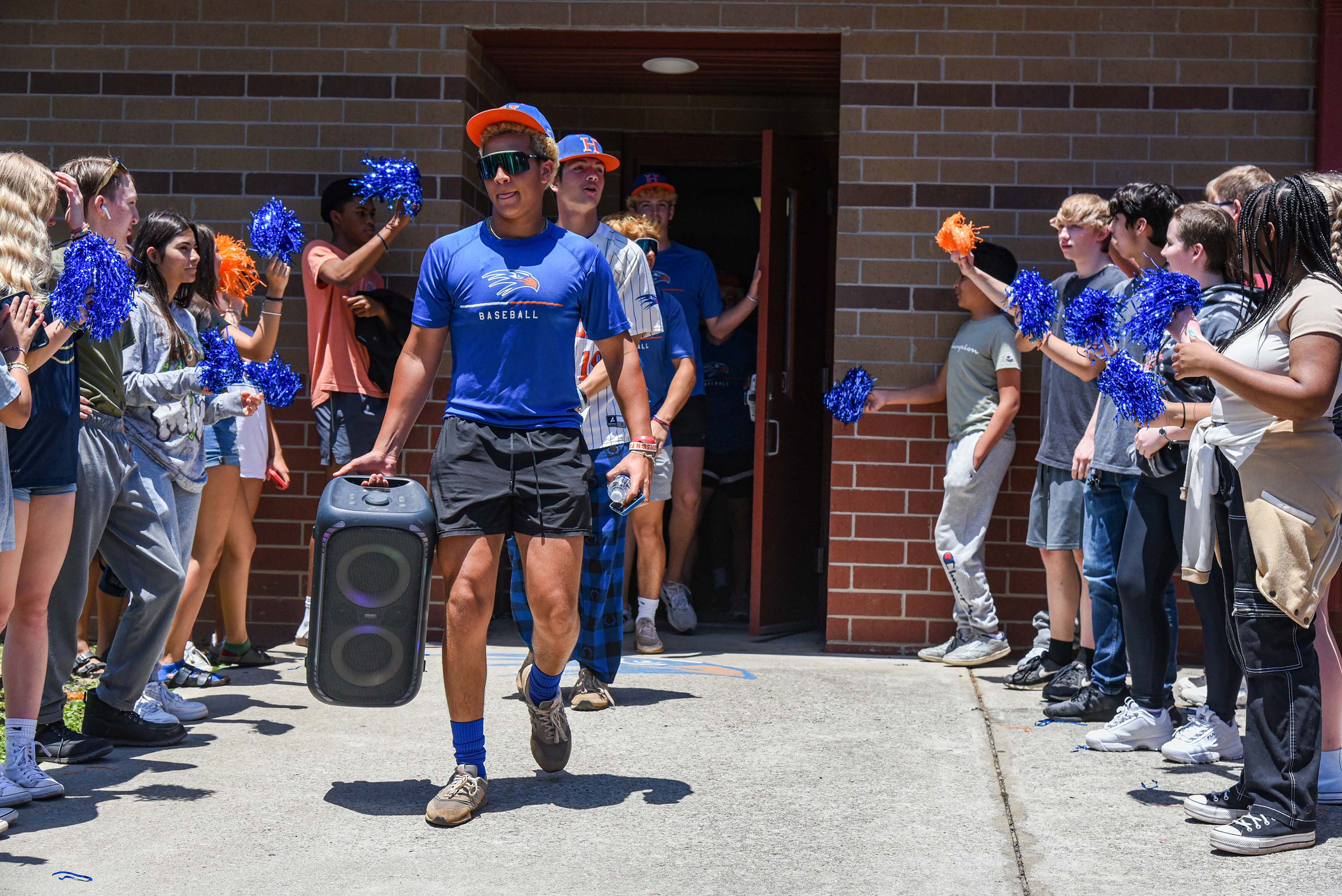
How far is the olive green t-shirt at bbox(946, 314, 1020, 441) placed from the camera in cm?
654

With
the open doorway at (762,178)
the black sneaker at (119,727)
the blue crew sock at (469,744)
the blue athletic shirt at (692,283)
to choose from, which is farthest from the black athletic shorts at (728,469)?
the blue crew sock at (469,744)

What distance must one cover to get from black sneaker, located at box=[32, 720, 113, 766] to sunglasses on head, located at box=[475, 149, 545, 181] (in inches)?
96.8

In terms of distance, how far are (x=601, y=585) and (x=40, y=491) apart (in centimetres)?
218

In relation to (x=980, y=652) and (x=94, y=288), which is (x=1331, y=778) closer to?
(x=980, y=652)

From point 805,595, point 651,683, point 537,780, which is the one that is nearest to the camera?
point 537,780

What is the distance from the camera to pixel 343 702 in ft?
13.9

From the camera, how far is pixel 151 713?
199 inches

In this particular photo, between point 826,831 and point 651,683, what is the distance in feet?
7.55

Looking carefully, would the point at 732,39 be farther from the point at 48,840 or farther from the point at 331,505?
the point at 48,840

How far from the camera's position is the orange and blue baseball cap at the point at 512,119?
4336 millimetres

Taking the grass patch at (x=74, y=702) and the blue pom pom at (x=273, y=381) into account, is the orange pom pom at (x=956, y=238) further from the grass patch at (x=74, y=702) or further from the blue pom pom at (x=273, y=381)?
the grass patch at (x=74, y=702)

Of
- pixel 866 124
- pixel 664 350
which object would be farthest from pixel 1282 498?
pixel 866 124

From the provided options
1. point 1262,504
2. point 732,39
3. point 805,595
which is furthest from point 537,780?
point 732,39

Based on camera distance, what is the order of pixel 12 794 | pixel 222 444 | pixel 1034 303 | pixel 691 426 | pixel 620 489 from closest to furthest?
pixel 12 794 < pixel 620 489 < pixel 1034 303 < pixel 222 444 < pixel 691 426
